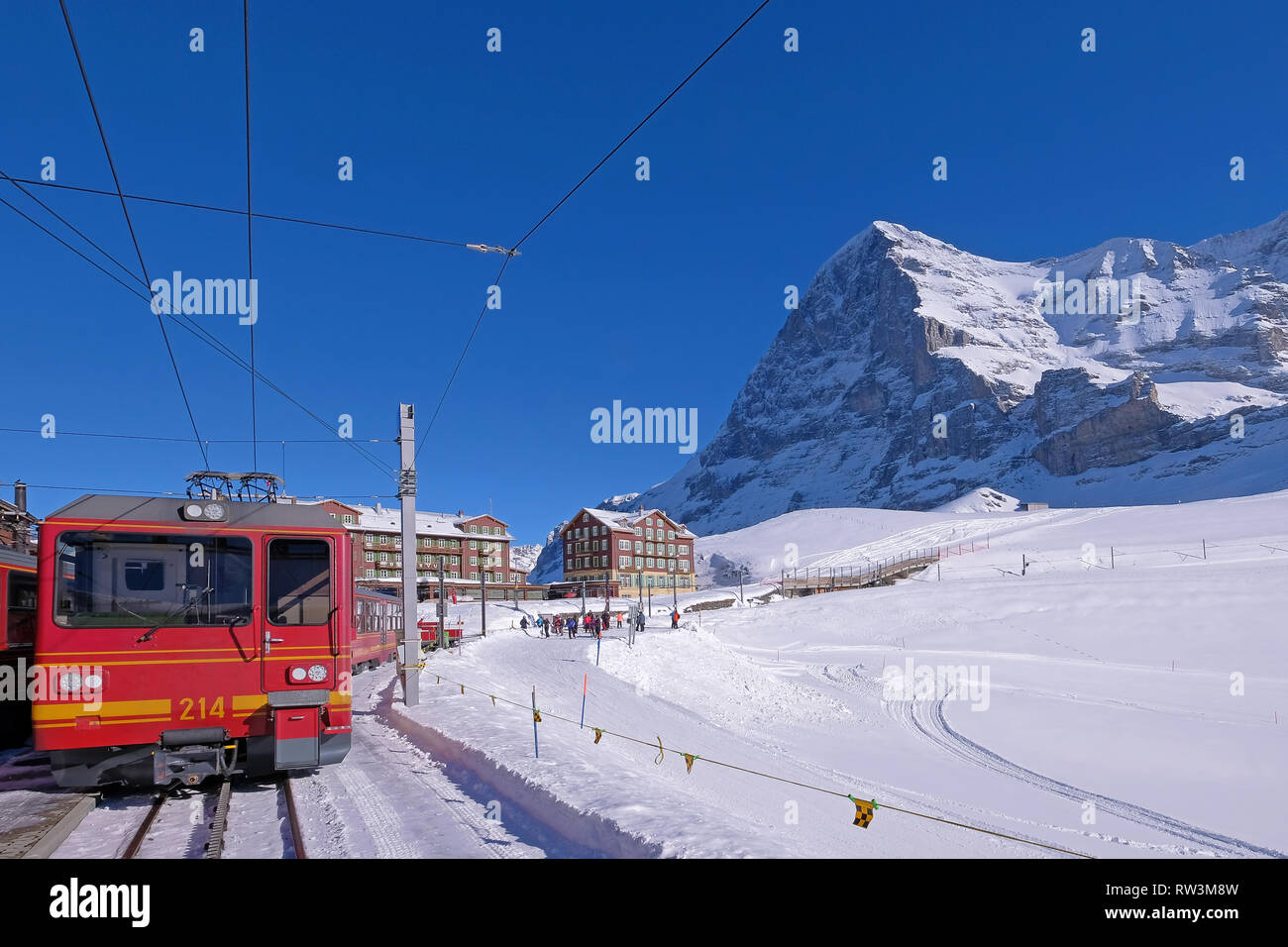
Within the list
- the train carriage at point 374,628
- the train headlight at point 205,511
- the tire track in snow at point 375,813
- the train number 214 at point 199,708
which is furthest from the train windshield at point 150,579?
the train carriage at point 374,628

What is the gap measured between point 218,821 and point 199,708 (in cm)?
159

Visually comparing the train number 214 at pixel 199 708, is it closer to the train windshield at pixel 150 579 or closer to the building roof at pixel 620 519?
the train windshield at pixel 150 579

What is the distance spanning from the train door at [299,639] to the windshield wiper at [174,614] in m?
0.65

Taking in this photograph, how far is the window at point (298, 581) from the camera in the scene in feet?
30.5

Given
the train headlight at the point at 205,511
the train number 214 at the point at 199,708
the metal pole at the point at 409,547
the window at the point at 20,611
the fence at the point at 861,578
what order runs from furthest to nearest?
the fence at the point at 861,578 → the metal pole at the point at 409,547 → the window at the point at 20,611 → the train headlight at the point at 205,511 → the train number 214 at the point at 199,708

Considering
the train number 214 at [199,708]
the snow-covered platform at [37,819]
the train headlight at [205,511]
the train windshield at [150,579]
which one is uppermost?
the train headlight at [205,511]

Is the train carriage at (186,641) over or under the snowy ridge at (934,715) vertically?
over

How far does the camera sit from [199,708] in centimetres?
888

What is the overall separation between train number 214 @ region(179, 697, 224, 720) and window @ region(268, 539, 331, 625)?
1.09m

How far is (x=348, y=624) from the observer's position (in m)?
9.84

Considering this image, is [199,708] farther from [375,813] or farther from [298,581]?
[375,813]

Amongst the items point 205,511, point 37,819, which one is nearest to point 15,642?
point 37,819
